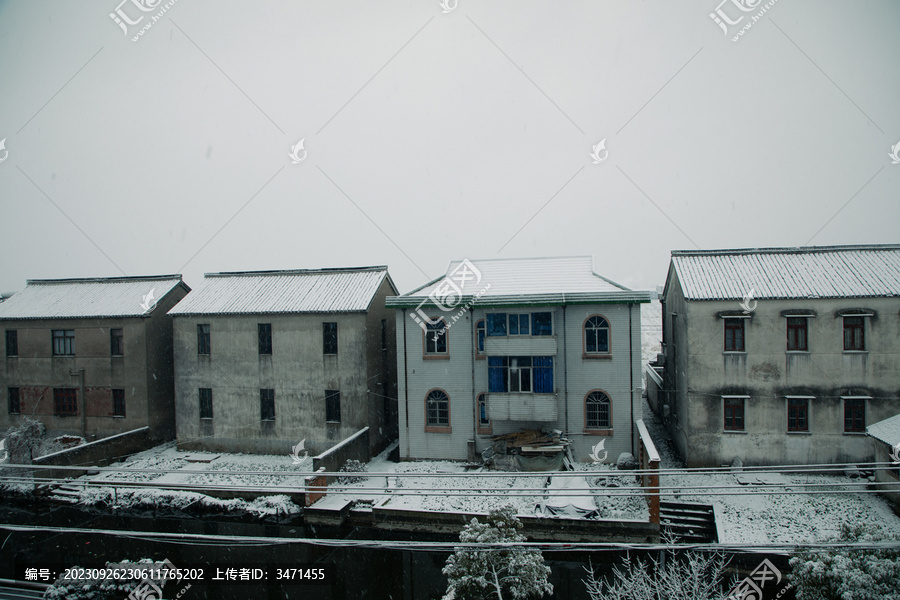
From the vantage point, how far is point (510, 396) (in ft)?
66.9

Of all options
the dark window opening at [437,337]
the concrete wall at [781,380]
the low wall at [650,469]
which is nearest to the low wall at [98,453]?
the dark window opening at [437,337]

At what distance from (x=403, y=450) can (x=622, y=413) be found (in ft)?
30.4

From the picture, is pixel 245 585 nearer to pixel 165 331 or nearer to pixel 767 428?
pixel 165 331

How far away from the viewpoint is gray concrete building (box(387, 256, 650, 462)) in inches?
800

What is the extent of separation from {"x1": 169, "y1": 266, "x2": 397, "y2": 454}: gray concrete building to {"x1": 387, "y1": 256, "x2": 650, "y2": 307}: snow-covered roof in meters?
3.20

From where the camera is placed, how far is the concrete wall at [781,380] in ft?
60.8

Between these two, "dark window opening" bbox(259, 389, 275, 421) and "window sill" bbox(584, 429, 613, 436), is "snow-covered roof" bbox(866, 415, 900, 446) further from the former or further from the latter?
"dark window opening" bbox(259, 389, 275, 421)

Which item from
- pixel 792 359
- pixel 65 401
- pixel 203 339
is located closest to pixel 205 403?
pixel 203 339

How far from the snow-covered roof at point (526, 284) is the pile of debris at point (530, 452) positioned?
5308mm

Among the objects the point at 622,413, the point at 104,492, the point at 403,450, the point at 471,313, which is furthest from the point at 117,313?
the point at 622,413

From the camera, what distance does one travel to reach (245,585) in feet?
50.0

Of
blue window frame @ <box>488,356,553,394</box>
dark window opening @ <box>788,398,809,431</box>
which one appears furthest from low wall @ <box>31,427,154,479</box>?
dark window opening @ <box>788,398,809,431</box>

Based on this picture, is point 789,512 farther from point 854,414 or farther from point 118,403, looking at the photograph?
point 118,403

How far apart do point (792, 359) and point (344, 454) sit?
17.5 meters
